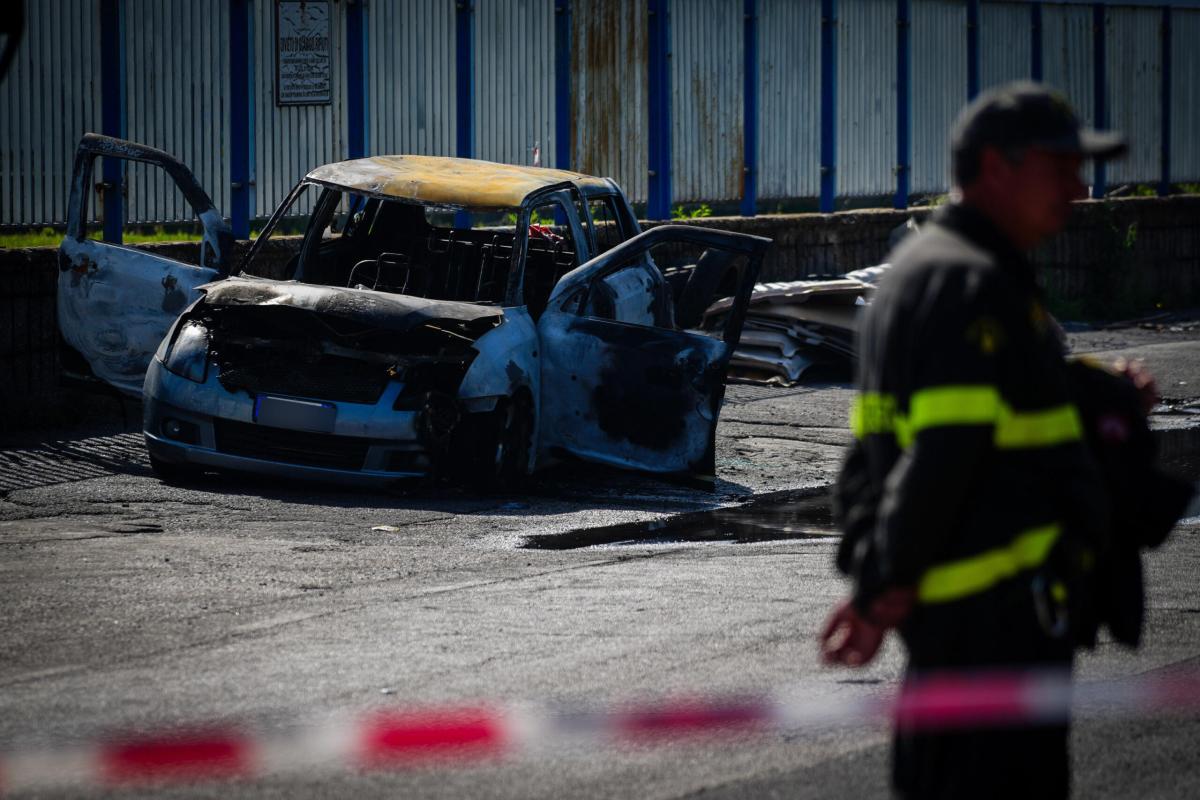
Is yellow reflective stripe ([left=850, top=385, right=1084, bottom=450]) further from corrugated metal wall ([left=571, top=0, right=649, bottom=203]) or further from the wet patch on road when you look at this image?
corrugated metal wall ([left=571, top=0, right=649, bottom=203])

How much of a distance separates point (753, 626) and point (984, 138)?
3.78 m

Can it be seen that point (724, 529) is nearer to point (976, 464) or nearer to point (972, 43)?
point (976, 464)

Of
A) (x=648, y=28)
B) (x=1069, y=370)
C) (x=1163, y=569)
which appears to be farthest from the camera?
(x=648, y=28)

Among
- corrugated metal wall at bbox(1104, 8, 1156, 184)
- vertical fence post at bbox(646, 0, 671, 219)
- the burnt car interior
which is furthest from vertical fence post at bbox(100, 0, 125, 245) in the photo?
corrugated metal wall at bbox(1104, 8, 1156, 184)

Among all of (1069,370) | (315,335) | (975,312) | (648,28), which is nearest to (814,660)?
(1069,370)

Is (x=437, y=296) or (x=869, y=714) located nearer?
(x=869, y=714)

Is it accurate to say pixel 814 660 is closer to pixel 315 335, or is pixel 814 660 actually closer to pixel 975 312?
pixel 975 312

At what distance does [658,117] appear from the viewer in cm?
1984

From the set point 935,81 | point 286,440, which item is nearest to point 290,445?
point 286,440

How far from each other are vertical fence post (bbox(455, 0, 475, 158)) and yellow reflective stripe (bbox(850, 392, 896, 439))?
14.2m

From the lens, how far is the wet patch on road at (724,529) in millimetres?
9133

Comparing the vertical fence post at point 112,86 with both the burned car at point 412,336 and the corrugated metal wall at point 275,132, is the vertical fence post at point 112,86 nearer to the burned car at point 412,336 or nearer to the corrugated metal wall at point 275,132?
the corrugated metal wall at point 275,132

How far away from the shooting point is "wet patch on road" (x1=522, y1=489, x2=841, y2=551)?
9.13 metres

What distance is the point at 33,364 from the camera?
1275 cm
